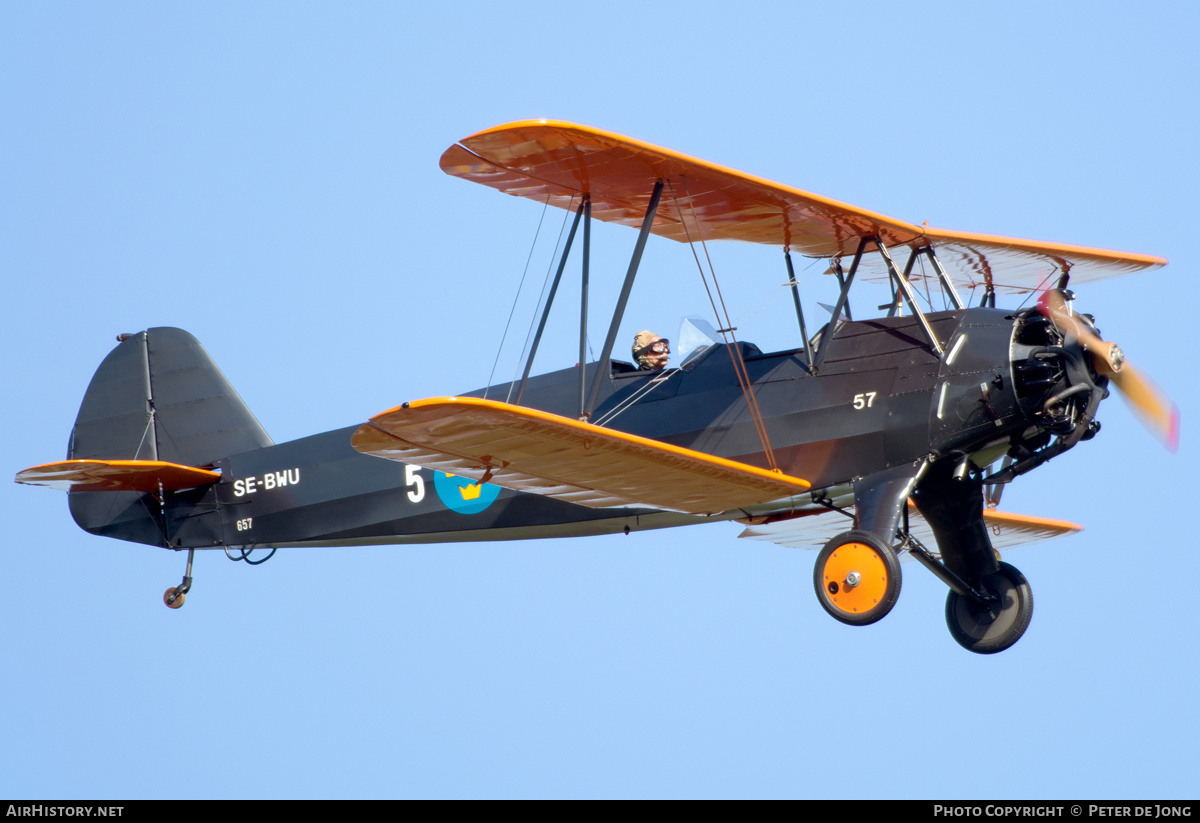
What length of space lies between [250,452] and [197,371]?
1109mm

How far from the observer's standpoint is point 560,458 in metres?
9.39

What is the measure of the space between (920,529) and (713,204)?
4139 mm

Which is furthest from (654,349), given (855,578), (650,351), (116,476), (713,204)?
(116,476)

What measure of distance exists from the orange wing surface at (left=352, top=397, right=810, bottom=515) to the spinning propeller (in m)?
1.88

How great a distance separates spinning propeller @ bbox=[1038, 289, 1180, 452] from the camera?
9276mm

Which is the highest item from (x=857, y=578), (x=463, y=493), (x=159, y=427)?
(x=159, y=427)

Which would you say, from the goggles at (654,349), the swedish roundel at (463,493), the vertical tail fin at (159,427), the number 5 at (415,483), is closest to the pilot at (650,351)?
the goggles at (654,349)

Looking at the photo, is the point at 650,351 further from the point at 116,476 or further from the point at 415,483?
the point at 116,476

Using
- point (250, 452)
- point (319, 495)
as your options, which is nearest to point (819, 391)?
point (319, 495)

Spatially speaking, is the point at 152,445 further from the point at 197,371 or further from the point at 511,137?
the point at 511,137

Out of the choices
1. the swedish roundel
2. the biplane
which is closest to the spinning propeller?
the biplane

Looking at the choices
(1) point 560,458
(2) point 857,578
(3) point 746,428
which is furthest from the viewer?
(3) point 746,428

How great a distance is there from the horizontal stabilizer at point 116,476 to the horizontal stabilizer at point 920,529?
15.0 ft

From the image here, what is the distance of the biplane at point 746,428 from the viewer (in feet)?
30.2
